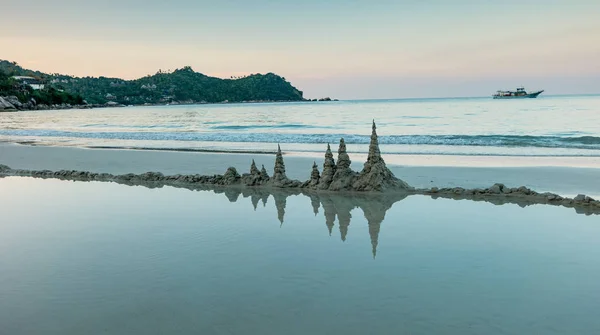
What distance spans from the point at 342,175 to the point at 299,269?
254 inches

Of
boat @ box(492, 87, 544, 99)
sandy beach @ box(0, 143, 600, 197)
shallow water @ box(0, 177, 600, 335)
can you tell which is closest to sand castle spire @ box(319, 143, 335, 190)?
shallow water @ box(0, 177, 600, 335)

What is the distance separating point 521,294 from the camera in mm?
5770

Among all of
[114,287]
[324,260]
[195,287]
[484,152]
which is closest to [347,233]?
[324,260]

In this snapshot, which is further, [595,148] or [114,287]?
[595,148]

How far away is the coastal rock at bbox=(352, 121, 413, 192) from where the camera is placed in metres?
12.5

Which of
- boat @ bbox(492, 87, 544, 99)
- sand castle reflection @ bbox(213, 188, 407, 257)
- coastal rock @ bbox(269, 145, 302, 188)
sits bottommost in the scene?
sand castle reflection @ bbox(213, 188, 407, 257)

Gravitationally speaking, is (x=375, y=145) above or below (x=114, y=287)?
above

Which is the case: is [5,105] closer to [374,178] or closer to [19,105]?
[19,105]

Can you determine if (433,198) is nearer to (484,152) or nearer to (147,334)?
(147,334)

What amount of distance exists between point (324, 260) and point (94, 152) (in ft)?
65.6

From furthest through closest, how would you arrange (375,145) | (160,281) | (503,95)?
(503,95) < (375,145) < (160,281)

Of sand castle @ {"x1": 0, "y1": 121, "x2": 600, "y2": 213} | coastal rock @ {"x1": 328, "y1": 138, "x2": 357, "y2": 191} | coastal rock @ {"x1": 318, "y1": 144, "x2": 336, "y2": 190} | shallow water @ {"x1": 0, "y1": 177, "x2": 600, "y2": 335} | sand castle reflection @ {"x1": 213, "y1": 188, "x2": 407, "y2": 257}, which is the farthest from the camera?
coastal rock @ {"x1": 318, "y1": 144, "x2": 336, "y2": 190}

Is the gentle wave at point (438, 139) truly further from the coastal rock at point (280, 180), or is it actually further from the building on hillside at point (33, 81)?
the building on hillside at point (33, 81)

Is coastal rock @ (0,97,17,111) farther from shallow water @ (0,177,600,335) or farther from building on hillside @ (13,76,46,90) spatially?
shallow water @ (0,177,600,335)
